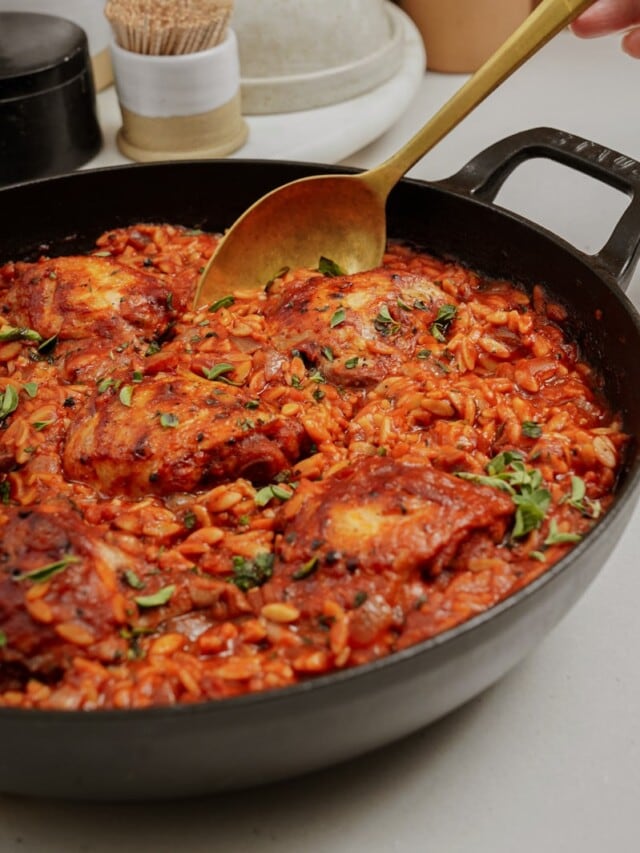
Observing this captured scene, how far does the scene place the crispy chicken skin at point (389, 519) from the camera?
262cm

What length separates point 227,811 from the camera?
8.72 ft

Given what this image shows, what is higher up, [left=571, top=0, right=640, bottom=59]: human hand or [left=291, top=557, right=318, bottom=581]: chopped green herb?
[left=571, top=0, right=640, bottom=59]: human hand

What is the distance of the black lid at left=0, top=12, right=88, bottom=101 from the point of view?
5.13 meters

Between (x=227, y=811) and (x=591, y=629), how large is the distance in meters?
1.25

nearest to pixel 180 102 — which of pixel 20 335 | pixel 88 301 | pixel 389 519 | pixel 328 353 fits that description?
pixel 88 301

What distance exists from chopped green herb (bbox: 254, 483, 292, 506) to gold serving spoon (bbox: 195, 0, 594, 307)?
3.84 ft

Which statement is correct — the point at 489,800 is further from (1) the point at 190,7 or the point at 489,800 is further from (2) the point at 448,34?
(2) the point at 448,34

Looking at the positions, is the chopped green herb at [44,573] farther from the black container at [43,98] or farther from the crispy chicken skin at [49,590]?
the black container at [43,98]

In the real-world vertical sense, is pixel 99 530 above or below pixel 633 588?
above

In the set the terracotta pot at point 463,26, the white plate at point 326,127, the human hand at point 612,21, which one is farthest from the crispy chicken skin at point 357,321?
the terracotta pot at point 463,26

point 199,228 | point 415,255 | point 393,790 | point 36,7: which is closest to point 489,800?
point 393,790

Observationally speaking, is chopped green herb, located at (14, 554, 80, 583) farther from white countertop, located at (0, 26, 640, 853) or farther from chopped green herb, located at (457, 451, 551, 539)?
chopped green herb, located at (457, 451, 551, 539)

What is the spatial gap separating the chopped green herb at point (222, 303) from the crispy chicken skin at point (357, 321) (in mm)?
202

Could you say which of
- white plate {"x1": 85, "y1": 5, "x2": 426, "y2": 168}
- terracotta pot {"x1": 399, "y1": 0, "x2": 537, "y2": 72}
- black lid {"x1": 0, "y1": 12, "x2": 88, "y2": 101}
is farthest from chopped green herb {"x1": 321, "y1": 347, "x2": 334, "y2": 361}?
terracotta pot {"x1": 399, "y1": 0, "x2": 537, "y2": 72}
